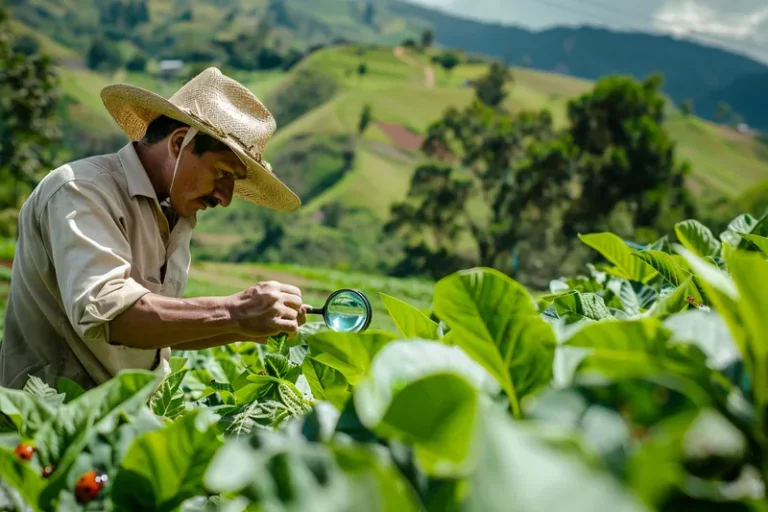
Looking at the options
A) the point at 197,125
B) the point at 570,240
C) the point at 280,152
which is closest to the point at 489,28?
the point at 280,152

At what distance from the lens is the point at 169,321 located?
1.72 metres

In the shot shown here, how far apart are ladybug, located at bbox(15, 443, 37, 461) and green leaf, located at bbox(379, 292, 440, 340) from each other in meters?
0.55

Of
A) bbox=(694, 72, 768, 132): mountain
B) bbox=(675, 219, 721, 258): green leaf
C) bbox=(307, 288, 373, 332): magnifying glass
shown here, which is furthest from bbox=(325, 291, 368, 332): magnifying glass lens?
bbox=(694, 72, 768, 132): mountain

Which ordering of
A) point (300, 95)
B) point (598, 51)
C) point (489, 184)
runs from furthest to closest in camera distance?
1. point (598, 51)
2. point (300, 95)
3. point (489, 184)

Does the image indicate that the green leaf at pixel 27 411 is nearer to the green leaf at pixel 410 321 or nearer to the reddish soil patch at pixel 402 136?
the green leaf at pixel 410 321

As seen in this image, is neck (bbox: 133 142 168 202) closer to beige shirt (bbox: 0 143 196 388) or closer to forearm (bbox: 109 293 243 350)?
beige shirt (bbox: 0 143 196 388)

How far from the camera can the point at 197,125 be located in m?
2.07

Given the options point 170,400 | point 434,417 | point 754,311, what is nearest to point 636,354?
point 754,311

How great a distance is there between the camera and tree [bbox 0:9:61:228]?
2383 centimetres

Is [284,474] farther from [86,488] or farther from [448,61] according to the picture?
[448,61]

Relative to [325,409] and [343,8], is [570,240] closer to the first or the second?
[325,409]

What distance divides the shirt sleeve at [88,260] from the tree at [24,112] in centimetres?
2427

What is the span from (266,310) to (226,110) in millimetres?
725

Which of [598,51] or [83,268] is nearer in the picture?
[83,268]
